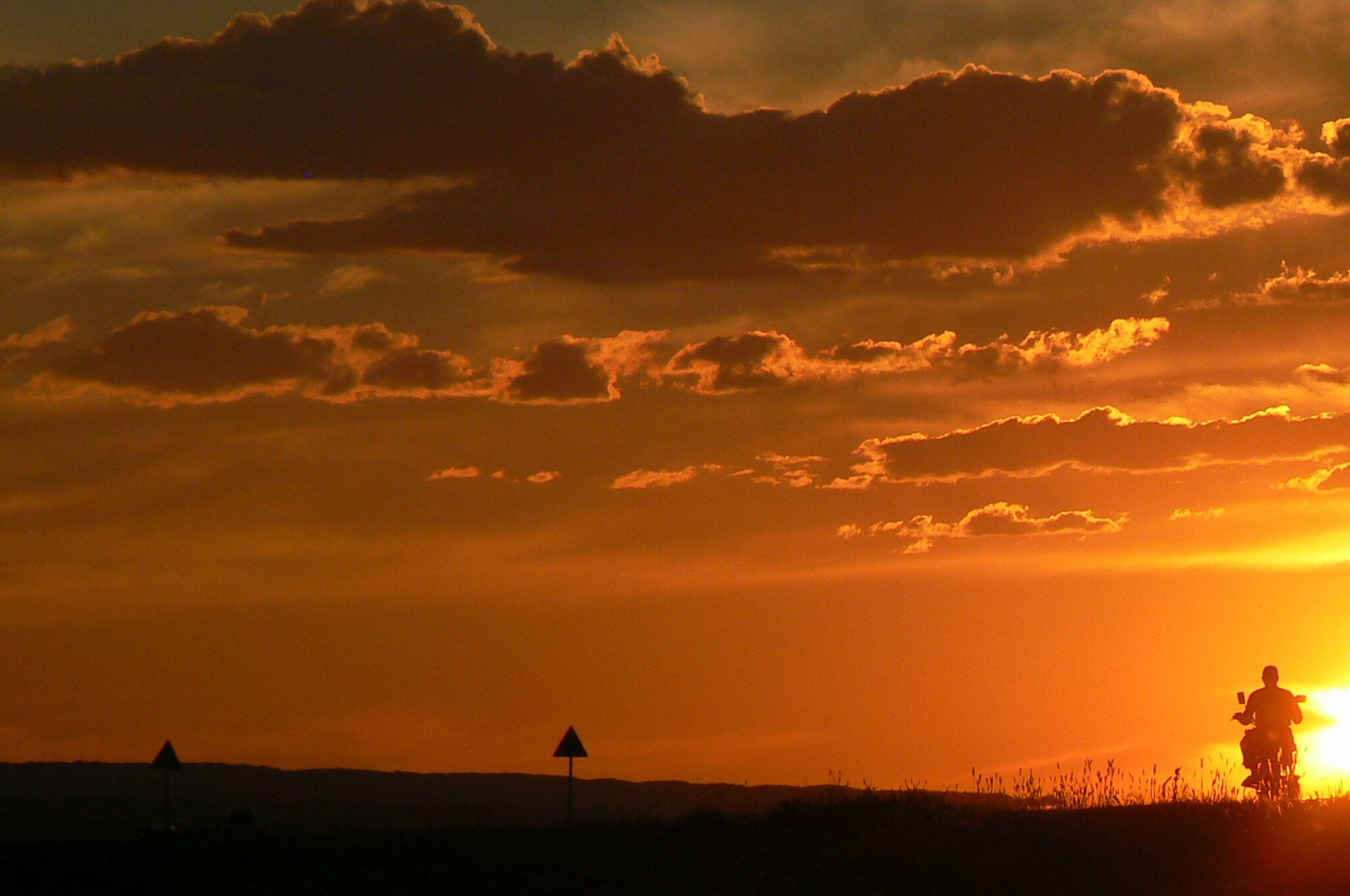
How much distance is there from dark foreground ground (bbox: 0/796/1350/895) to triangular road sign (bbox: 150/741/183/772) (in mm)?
4364

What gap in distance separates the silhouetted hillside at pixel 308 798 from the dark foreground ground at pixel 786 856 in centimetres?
3091

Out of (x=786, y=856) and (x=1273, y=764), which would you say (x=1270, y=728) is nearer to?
(x=1273, y=764)

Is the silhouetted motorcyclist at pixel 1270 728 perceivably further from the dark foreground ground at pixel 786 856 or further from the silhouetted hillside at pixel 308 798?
the silhouetted hillside at pixel 308 798

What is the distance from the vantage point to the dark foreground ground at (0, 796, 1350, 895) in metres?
21.6

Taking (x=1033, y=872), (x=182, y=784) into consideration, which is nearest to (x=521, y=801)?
(x=182, y=784)

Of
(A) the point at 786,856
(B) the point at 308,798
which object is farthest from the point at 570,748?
(B) the point at 308,798

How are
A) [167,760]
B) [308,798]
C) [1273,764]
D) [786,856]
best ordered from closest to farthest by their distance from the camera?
[786,856], [1273,764], [167,760], [308,798]

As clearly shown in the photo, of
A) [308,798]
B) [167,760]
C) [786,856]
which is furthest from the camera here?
[308,798]

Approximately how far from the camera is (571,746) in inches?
1300

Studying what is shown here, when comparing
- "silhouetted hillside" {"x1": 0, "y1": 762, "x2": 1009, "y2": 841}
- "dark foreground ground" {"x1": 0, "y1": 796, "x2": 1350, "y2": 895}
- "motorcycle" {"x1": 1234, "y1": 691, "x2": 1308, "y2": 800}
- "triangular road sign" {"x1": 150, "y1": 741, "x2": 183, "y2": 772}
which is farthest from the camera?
"silhouetted hillside" {"x1": 0, "y1": 762, "x2": 1009, "y2": 841}

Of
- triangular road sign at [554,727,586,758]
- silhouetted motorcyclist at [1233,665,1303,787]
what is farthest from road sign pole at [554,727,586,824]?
silhouetted motorcyclist at [1233,665,1303,787]

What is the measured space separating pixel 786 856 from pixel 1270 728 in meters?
8.21

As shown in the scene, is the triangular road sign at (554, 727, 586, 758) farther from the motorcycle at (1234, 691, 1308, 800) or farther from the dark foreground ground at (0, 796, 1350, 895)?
the motorcycle at (1234, 691, 1308, 800)

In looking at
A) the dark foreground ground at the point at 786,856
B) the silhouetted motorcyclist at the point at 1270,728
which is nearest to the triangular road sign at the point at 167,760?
the dark foreground ground at the point at 786,856
